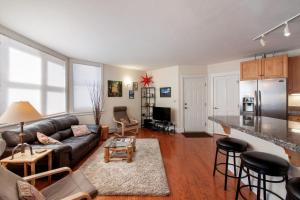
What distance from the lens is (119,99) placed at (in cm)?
597

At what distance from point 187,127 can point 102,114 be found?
120 inches

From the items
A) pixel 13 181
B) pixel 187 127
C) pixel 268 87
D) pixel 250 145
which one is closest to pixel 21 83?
pixel 13 181

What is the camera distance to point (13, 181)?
141 centimetres

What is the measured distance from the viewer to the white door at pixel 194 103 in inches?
224

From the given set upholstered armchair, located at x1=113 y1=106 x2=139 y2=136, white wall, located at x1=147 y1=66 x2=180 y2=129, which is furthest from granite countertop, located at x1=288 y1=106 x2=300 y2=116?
upholstered armchair, located at x1=113 y1=106 x2=139 y2=136

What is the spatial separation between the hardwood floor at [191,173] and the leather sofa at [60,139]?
374 mm

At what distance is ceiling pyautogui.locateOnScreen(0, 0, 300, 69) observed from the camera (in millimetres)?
1957

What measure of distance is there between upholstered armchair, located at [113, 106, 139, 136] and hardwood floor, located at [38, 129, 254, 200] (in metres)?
Result: 1.34

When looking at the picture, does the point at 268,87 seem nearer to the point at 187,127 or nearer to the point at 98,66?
the point at 187,127

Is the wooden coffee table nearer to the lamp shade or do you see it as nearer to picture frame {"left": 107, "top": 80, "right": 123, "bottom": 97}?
the lamp shade

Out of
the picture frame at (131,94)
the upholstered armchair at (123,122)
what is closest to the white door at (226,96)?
the upholstered armchair at (123,122)

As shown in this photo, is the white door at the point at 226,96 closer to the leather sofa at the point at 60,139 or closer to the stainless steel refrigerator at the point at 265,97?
the stainless steel refrigerator at the point at 265,97

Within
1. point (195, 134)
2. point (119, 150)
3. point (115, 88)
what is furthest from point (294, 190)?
point (115, 88)

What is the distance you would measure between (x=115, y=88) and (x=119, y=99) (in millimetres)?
442
